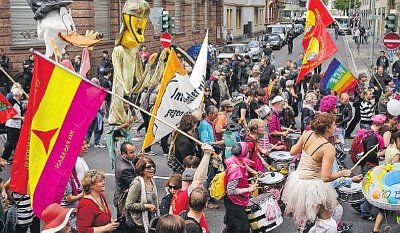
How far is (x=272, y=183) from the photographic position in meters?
7.54

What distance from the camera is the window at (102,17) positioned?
1054 inches

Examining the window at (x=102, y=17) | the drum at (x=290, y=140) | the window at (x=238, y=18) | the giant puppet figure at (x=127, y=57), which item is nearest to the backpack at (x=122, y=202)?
the giant puppet figure at (x=127, y=57)

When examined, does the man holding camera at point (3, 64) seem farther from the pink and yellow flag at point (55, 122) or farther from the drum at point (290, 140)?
the pink and yellow flag at point (55, 122)

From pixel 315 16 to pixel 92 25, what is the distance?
13.9 m

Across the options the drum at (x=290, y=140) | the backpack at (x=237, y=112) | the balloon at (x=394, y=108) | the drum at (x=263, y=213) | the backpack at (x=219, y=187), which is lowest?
the drum at (x=263, y=213)

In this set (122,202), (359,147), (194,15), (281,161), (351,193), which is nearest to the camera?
(122,202)

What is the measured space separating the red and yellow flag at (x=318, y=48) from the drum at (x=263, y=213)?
6.04 metres

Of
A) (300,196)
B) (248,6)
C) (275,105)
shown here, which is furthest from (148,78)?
(248,6)

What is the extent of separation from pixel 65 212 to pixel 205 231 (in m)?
1.36

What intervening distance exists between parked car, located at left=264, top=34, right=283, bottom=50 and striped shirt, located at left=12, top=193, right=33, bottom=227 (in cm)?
4104

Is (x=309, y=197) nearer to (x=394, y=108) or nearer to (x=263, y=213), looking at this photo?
(x=263, y=213)

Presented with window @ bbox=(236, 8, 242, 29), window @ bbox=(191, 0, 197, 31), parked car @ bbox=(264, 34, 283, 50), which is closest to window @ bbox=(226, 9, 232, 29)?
window @ bbox=(236, 8, 242, 29)

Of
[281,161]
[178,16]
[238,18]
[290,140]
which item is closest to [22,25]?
[290,140]

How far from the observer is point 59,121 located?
5266 mm
